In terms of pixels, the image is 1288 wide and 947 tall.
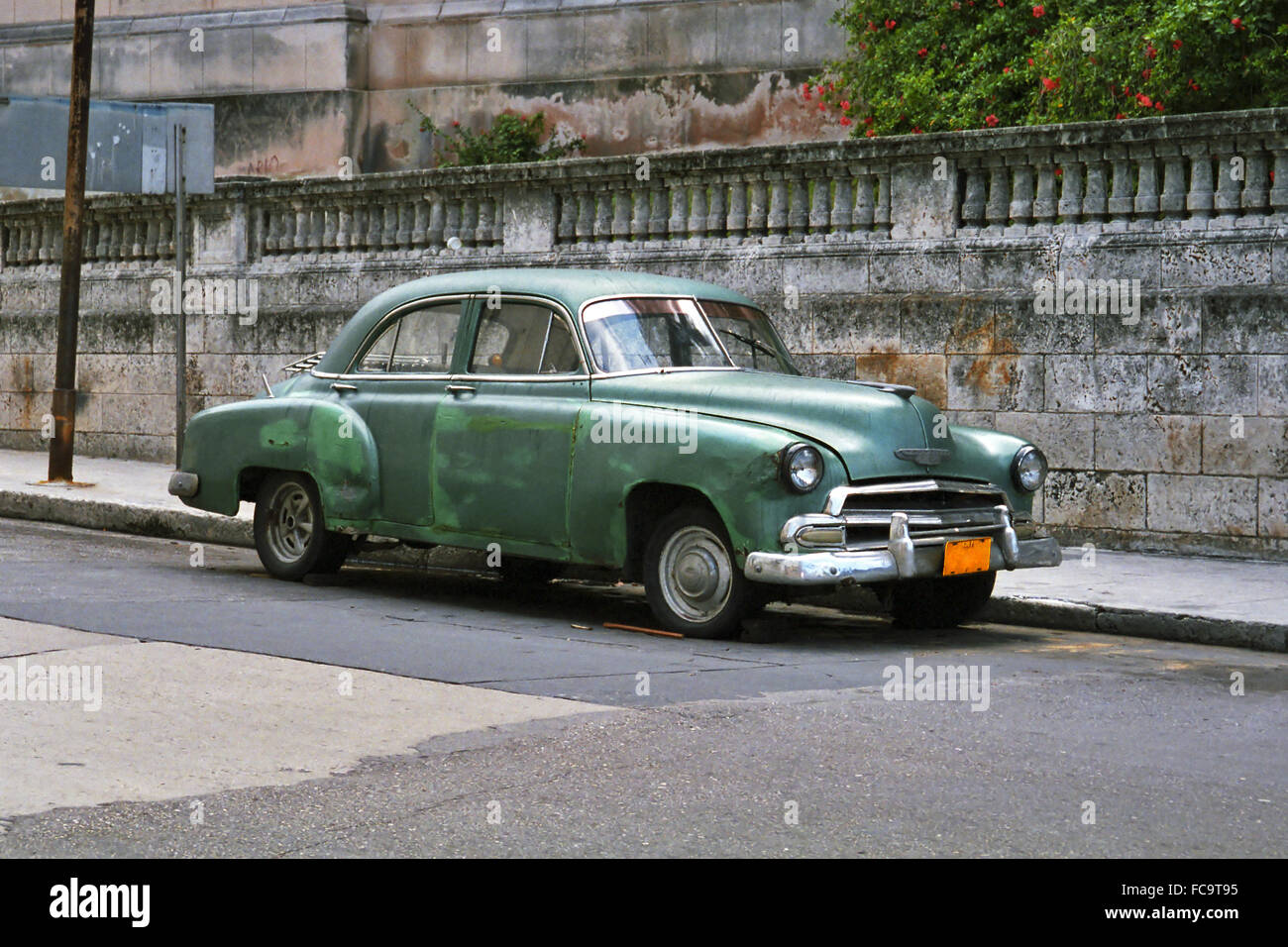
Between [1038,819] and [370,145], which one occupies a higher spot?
[370,145]

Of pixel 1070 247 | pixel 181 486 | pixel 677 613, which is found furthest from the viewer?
pixel 1070 247

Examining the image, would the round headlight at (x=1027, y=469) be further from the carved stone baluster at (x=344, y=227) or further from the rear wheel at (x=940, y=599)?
the carved stone baluster at (x=344, y=227)

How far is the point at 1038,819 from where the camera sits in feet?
17.5

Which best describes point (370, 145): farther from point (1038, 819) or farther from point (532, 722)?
point (1038, 819)

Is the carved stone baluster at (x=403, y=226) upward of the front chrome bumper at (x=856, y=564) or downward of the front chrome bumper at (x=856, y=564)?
upward

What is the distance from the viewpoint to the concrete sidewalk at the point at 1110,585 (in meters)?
9.23

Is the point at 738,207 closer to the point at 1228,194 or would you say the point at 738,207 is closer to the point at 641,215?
the point at 641,215

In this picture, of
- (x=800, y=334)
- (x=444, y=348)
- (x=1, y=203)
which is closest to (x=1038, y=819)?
(x=444, y=348)

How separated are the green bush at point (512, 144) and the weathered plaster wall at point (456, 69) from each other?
0.76 feet

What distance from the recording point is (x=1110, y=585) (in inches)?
404

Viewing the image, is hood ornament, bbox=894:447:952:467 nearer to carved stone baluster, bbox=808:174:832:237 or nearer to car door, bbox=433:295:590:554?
car door, bbox=433:295:590:554

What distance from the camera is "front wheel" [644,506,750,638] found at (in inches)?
341

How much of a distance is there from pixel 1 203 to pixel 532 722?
575 inches

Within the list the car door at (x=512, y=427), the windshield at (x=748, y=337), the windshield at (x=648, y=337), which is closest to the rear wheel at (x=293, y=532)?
the car door at (x=512, y=427)
